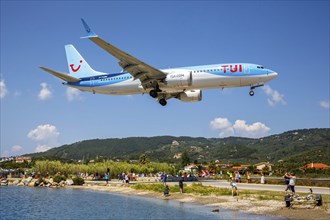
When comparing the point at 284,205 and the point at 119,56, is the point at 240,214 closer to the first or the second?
the point at 284,205

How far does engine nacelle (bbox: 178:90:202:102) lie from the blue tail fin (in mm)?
10382

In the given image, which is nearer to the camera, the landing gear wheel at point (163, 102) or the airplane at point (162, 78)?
the airplane at point (162, 78)

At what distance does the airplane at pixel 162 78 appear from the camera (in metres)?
37.5

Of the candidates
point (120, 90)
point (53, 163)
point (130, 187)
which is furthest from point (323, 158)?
point (120, 90)

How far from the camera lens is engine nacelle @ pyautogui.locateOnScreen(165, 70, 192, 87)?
3825cm

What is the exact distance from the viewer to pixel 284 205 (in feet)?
94.7

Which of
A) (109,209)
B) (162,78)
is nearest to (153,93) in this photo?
(162,78)

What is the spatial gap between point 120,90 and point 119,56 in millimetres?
5556

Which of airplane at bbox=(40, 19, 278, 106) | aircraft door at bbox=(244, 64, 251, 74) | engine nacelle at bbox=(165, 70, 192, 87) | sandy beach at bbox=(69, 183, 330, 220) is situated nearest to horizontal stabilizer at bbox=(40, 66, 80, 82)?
airplane at bbox=(40, 19, 278, 106)

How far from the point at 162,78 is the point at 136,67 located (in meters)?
2.93

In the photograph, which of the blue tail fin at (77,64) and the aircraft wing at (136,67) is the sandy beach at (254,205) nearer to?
the aircraft wing at (136,67)

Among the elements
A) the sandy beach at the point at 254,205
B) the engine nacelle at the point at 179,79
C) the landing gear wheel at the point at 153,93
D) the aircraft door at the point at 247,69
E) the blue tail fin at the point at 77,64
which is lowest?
the sandy beach at the point at 254,205

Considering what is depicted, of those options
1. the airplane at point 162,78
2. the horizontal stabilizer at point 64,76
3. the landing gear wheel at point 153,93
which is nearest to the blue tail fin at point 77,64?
the airplane at point 162,78

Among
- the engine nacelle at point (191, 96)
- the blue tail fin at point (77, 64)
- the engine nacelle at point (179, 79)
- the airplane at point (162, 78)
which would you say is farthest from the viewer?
the blue tail fin at point (77, 64)
